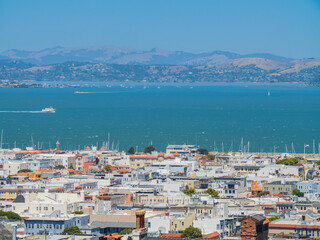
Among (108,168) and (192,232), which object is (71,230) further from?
(108,168)

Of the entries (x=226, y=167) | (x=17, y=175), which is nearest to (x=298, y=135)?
(x=226, y=167)

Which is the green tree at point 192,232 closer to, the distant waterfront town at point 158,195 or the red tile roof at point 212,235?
the distant waterfront town at point 158,195

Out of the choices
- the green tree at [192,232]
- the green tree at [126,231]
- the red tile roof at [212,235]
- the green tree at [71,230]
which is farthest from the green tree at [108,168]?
the red tile roof at [212,235]

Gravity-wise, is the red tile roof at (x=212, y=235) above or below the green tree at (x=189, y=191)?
above

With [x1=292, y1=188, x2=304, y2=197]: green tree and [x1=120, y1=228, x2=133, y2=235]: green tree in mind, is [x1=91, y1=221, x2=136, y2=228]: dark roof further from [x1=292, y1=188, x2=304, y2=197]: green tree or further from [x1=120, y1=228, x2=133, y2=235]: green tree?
[x1=292, y1=188, x2=304, y2=197]: green tree

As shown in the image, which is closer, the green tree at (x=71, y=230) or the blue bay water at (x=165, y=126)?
the green tree at (x=71, y=230)

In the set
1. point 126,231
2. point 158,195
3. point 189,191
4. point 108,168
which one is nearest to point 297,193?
point 189,191

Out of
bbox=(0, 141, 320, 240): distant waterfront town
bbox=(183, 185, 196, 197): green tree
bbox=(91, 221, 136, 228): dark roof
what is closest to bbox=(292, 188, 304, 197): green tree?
bbox=(0, 141, 320, 240): distant waterfront town
